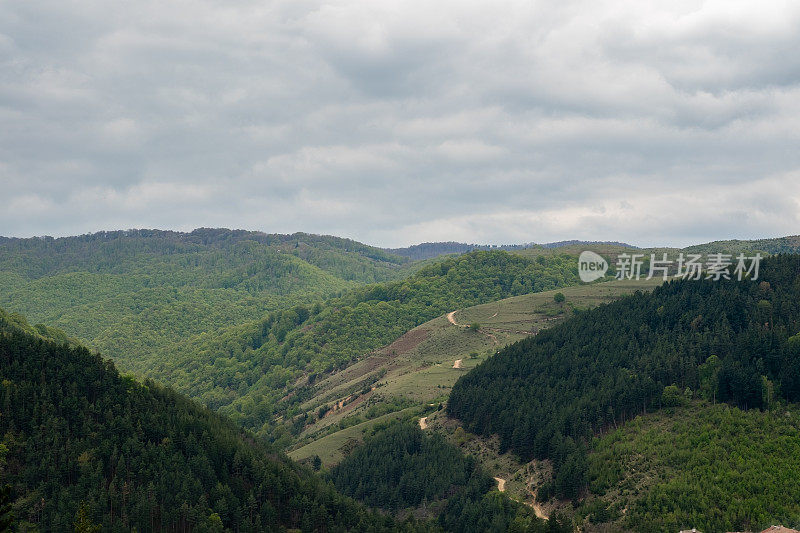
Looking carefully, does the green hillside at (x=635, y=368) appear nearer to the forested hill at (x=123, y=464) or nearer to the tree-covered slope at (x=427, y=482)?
the tree-covered slope at (x=427, y=482)

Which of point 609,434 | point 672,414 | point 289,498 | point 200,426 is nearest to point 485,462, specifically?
point 609,434

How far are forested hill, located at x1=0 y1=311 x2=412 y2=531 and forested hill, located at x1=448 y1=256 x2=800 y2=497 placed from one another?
45746mm

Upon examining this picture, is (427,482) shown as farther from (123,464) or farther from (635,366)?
(123,464)

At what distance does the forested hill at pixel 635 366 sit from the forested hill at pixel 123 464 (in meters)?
45.7

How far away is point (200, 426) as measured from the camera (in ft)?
393

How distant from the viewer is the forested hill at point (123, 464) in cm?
9381

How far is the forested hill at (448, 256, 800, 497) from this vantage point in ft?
415

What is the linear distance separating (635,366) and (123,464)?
113 meters

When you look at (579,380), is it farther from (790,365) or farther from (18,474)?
(18,474)

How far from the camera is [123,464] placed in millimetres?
100375

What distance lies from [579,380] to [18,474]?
4773 inches

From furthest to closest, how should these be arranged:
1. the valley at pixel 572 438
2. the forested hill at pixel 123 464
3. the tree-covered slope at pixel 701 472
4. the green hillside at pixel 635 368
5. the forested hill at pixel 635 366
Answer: the forested hill at pixel 635 366
the green hillside at pixel 635 368
the valley at pixel 572 438
the tree-covered slope at pixel 701 472
the forested hill at pixel 123 464

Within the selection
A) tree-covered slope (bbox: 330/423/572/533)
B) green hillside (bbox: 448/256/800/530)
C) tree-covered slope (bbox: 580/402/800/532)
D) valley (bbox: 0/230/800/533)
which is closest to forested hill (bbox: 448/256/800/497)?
green hillside (bbox: 448/256/800/530)

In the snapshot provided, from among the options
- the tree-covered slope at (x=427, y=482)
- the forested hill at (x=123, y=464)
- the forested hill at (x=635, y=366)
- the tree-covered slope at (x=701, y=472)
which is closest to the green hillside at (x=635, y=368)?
the forested hill at (x=635, y=366)
